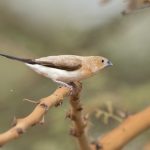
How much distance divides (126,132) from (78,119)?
0.72 ft

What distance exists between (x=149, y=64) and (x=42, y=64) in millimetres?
1032

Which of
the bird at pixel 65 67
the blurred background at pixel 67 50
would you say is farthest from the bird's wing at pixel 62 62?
the blurred background at pixel 67 50

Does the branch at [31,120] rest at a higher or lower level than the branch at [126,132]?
lower

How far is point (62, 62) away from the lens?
24.5 inches

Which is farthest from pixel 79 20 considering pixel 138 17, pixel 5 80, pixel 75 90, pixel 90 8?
pixel 75 90

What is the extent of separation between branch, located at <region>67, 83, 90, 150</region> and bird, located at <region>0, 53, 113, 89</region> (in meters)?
0.02

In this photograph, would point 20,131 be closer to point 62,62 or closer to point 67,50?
point 62,62

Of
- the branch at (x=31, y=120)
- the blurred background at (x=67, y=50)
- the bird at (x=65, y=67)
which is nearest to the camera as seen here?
the branch at (x=31, y=120)

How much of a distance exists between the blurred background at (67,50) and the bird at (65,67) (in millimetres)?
792

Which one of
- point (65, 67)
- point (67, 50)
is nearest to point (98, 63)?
point (65, 67)

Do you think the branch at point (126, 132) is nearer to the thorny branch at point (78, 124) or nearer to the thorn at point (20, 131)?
the thorny branch at point (78, 124)

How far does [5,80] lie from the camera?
1564mm

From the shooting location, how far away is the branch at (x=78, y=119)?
652 mm

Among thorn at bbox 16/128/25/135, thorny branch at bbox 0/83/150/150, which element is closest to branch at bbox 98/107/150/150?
thorny branch at bbox 0/83/150/150
